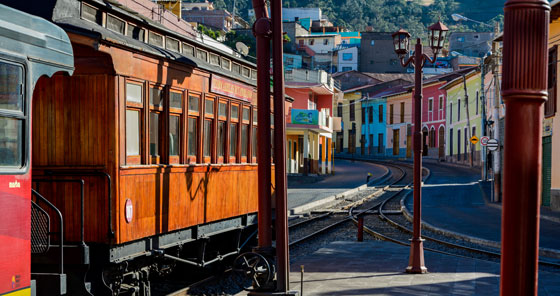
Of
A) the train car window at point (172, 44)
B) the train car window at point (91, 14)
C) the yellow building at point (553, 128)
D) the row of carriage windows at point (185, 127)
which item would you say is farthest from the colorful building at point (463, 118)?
the train car window at point (91, 14)

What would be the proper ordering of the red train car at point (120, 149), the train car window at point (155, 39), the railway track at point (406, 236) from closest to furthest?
1. the red train car at point (120, 149)
2. the train car window at point (155, 39)
3. the railway track at point (406, 236)

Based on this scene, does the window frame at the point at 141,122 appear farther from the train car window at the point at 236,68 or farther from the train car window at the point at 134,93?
the train car window at the point at 236,68

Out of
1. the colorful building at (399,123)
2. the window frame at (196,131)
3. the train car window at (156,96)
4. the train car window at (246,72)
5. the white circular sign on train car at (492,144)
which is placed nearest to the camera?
the train car window at (156,96)

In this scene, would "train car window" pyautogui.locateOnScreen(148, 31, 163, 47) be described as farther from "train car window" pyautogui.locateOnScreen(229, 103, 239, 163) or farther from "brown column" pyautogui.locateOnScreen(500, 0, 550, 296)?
"brown column" pyautogui.locateOnScreen(500, 0, 550, 296)

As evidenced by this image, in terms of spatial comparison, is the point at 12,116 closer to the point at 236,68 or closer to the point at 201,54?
the point at 201,54

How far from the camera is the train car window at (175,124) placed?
10258mm

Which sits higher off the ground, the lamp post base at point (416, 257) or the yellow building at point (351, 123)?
the yellow building at point (351, 123)

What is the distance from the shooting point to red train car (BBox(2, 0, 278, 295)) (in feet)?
27.9

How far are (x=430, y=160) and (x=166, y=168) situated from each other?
5826cm

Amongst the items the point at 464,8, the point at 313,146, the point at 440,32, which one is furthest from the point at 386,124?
the point at 464,8

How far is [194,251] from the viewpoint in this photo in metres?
12.1

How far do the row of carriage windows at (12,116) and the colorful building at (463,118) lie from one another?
47101mm

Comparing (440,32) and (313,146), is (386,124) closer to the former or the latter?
(313,146)

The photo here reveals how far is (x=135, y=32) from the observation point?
9.90 m
